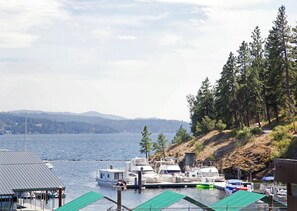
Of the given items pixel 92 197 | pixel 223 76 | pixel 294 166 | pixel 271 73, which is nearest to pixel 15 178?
pixel 92 197

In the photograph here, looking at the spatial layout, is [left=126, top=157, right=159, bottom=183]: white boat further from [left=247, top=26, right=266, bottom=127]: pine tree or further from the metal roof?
the metal roof

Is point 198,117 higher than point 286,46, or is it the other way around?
point 286,46

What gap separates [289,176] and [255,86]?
68.3 m

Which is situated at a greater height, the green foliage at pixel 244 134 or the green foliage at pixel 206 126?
the green foliage at pixel 206 126

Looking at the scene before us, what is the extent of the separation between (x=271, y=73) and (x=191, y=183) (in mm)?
21054

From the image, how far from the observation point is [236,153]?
77.4 m

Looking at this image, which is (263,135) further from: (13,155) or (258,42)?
(13,155)

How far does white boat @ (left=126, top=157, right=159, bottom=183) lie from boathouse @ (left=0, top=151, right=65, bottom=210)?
34001 mm

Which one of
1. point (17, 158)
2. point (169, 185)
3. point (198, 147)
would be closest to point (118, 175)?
point (169, 185)

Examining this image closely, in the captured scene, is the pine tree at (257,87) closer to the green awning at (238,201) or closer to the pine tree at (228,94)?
the pine tree at (228,94)

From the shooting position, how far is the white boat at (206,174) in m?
73.6

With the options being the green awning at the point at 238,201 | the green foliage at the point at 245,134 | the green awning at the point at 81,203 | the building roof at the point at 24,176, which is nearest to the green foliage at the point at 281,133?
the green foliage at the point at 245,134

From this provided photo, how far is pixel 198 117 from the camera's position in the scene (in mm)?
110688

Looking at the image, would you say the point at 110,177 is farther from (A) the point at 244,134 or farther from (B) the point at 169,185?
A: (A) the point at 244,134
